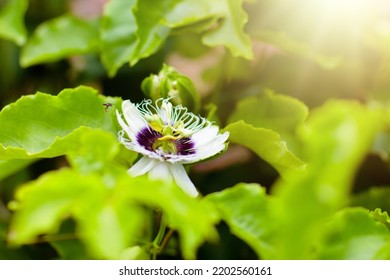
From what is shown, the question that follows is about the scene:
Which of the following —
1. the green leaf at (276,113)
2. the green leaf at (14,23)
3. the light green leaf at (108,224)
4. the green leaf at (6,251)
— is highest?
the light green leaf at (108,224)

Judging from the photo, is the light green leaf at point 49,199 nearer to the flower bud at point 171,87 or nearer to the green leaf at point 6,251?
the flower bud at point 171,87

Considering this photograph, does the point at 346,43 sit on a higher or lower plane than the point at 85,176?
lower

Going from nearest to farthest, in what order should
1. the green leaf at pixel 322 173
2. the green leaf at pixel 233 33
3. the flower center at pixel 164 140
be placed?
the green leaf at pixel 322 173, the flower center at pixel 164 140, the green leaf at pixel 233 33

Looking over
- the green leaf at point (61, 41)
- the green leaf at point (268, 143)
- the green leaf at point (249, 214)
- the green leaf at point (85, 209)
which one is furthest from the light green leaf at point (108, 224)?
the green leaf at point (61, 41)

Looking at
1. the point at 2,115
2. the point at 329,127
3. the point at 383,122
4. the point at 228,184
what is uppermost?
the point at 329,127

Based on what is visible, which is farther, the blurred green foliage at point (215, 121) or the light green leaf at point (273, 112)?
the light green leaf at point (273, 112)

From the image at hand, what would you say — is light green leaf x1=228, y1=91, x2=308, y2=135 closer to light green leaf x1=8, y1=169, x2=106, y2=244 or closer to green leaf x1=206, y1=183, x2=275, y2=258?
green leaf x1=206, y1=183, x2=275, y2=258
